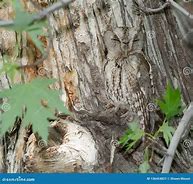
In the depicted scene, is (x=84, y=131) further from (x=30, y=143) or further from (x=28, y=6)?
(x=28, y=6)

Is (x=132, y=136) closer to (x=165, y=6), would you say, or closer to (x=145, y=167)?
(x=145, y=167)

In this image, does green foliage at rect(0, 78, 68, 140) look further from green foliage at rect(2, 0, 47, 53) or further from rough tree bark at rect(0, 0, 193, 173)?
rough tree bark at rect(0, 0, 193, 173)

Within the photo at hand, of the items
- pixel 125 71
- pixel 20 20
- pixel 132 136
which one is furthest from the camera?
pixel 125 71

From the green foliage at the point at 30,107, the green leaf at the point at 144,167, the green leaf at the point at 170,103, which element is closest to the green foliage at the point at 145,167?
the green leaf at the point at 144,167

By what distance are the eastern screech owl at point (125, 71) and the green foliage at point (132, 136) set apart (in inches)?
4.8

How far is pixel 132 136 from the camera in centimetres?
128

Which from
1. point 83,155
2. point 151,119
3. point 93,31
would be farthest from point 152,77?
point 83,155

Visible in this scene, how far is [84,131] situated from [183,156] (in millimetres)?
344

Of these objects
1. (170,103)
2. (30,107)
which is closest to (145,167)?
(170,103)

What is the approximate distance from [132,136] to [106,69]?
0.88 ft

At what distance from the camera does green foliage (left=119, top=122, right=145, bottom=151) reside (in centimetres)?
127

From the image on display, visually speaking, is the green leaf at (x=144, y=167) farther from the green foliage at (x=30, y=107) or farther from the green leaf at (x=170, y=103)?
the green foliage at (x=30, y=107)

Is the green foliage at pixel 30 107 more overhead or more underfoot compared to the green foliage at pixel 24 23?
more underfoot

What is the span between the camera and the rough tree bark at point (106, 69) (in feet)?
4.48
